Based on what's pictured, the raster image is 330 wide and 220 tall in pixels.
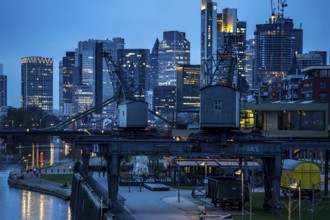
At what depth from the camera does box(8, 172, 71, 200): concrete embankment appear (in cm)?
8297

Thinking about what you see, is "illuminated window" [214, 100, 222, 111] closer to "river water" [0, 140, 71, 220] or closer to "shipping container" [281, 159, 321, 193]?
"shipping container" [281, 159, 321, 193]

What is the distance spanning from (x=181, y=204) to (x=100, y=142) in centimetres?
1079

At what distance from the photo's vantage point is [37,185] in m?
92.2

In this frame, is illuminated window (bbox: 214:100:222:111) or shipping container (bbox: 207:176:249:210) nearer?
illuminated window (bbox: 214:100:222:111)

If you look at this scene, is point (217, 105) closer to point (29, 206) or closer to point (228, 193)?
point (228, 193)

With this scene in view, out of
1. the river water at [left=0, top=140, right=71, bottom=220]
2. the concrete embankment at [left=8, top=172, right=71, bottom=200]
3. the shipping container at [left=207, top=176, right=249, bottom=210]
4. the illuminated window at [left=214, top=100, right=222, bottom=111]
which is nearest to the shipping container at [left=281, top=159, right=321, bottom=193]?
the shipping container at [left=207, top=176, right=249, bottom=210]

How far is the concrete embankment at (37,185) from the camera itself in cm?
8297

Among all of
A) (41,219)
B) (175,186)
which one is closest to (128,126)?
(175,186)

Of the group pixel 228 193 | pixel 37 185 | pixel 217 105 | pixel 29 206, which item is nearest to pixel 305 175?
pixel 228 193

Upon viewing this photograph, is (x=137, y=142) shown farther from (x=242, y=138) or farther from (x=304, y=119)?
(x=304, y=119)

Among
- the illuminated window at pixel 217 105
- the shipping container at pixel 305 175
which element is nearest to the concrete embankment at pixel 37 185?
the shipping container at pixel 305 175

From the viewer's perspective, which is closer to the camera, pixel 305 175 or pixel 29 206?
pixel 305 175

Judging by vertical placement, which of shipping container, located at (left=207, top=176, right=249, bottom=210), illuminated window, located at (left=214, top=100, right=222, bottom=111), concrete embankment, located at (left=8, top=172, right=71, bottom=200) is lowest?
concrete embankment, located at (left=8, top=172, right=71, bottom=200)

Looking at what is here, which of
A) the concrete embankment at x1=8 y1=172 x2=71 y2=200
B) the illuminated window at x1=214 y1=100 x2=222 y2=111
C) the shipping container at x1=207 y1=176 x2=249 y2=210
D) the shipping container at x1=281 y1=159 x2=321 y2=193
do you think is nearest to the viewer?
the illuminated window at x1=214 y1=100 x2=222 y2=111
